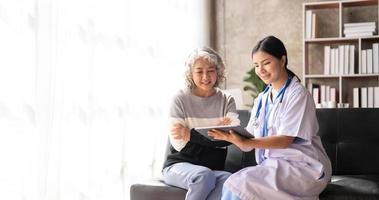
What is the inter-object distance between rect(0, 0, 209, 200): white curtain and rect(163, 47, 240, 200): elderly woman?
57 centimetres

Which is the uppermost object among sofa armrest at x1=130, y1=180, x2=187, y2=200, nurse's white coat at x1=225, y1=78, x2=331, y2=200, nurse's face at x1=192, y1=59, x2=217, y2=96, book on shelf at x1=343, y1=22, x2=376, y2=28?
book on shelf at x1=343, y1=22, x2=376, y2=28

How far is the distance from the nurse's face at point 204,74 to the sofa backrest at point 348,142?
0.53m

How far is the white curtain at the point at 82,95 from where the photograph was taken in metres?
2.39

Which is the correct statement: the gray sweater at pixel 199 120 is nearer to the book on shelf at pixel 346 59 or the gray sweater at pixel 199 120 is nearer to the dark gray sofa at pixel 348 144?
the dark gray sofa at pixel 348 144

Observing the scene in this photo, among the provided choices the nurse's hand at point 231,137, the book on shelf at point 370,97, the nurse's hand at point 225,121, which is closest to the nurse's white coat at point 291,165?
the nurse's hand at point 231,137

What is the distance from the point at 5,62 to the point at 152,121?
1.76 m

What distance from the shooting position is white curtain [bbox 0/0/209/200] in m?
2.39

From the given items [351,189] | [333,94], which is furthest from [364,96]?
[351,189]

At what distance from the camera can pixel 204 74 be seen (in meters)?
2.69

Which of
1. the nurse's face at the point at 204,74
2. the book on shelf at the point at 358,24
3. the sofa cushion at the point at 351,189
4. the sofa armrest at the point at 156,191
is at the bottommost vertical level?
the sofa armrest at the point at 156,191

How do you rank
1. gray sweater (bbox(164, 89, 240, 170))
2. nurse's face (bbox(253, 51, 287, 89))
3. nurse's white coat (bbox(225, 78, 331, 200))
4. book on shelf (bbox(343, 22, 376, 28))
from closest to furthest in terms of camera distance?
nurse's white coat (bbox(225, 78, 331, 200)), nurse's face (bbox(253, 51, 287, 89)), gray sweater (bbox(164, 89, 240, 170)), book on shelf (bbox(343, 22, 376, 28))

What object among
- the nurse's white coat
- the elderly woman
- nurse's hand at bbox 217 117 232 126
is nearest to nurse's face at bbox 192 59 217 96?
the elderly woman

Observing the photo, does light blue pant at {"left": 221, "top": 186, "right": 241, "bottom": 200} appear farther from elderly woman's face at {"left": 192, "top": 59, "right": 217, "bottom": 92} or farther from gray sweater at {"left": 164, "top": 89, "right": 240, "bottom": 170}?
elderly woman's face at {"left": 192, "top": 59, "right": 217, "bottom": 92}

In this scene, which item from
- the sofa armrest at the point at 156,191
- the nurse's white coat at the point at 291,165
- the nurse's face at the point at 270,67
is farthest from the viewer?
the sofa armrest at the point at 156,191
